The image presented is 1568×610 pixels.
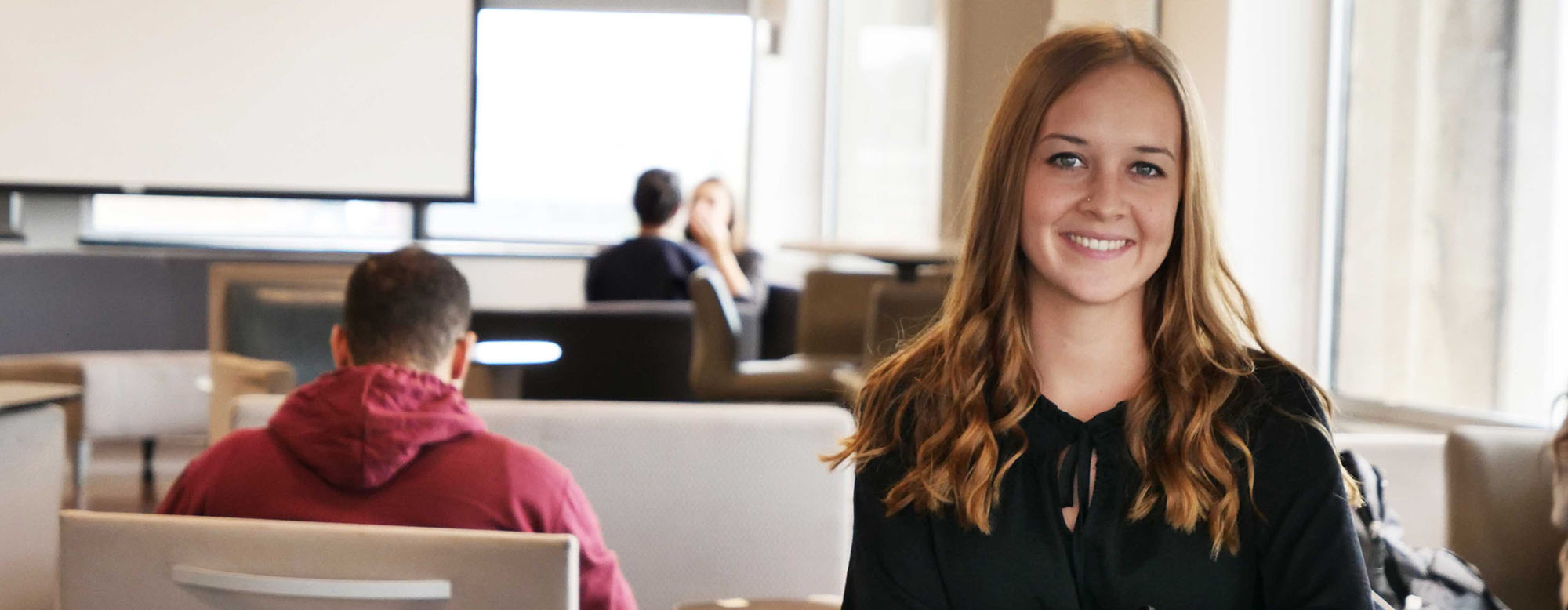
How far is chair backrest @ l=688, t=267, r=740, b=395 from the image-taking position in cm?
521

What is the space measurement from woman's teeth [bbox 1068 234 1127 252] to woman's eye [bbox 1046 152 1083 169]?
64 millimetres

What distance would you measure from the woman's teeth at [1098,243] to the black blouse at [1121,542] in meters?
0.15

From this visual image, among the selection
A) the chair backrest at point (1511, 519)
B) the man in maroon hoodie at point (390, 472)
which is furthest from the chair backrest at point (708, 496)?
the chair backrest at point (1511, 519)

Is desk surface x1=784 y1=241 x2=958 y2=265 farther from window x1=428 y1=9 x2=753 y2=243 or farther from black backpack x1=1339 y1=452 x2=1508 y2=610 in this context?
window x1=428 y1=9 x2=753 y2=243

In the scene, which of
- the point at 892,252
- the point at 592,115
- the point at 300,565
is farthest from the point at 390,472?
the point at 592,115

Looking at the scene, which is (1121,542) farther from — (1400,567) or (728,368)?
(728,368)

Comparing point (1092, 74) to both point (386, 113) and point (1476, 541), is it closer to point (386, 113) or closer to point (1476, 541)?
point (1476, 541)

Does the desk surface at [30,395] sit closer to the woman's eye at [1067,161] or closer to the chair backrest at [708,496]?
the chair backrest at [708,496]

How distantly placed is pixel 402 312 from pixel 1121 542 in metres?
1.27

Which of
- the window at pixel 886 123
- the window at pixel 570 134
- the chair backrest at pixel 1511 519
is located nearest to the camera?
the chair backrest at pixel 1511 519

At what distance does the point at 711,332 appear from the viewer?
206 inches

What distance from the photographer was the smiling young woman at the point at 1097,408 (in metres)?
1.23

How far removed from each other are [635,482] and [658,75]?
649 cm

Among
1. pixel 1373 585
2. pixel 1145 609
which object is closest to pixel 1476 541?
pixel 1373 585
